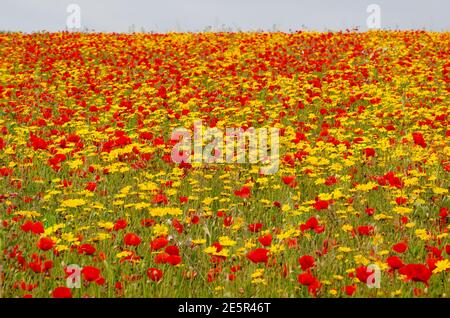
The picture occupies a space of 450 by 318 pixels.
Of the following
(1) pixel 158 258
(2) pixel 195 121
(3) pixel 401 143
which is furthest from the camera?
(2) pixel 195 121

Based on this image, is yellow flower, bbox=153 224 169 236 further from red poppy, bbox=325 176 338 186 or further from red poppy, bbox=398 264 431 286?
red poppy, bbox=325 176 338 186

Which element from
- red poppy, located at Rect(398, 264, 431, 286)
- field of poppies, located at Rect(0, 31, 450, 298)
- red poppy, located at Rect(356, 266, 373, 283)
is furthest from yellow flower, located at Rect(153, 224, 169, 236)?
red poppy, located at Rect(398, 264, 431, 286)

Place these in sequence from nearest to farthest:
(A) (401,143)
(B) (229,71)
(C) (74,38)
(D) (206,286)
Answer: (D) (206,286) < (A) (401,143) < (B) (229,71) < (C) (74,38)

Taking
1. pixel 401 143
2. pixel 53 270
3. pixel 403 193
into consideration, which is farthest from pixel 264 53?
pixel 53 270

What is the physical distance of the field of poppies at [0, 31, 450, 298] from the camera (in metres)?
4.18

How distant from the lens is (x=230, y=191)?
6543mm

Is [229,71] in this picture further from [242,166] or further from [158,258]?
[158,258]

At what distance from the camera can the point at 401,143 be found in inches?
329

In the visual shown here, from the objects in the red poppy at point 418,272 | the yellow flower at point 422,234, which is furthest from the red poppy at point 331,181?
the red poppy at point 418,272

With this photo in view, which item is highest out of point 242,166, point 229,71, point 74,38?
point 74,38

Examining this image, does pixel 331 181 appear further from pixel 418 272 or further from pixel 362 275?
pixel 418 272

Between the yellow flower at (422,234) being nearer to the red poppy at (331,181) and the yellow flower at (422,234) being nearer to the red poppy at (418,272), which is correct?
the red poppy at (418,272)

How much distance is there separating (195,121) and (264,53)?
765 cm

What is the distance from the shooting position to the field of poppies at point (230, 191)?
4184mm
